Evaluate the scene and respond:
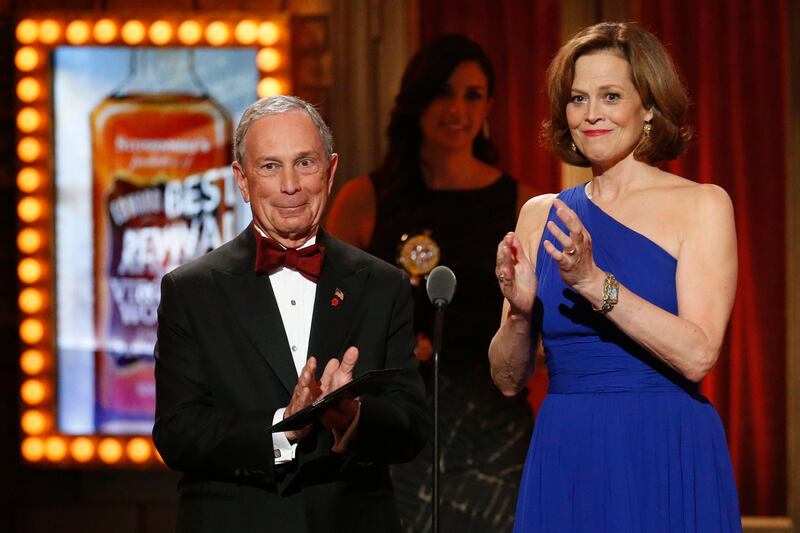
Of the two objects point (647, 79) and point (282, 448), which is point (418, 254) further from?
point (282, 448)

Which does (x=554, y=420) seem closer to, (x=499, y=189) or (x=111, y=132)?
(x=499, y=189)

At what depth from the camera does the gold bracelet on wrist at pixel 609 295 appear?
6.66 ft

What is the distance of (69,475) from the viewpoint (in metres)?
4.75

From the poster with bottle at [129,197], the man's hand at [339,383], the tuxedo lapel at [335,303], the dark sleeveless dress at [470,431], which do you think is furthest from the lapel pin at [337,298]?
the poster with bottle at [129,197]

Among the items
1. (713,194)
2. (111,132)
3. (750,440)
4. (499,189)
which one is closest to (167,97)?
(111,132)

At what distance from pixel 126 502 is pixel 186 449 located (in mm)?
2961

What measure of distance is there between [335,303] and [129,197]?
2.70 metres

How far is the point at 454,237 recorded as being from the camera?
4.02m

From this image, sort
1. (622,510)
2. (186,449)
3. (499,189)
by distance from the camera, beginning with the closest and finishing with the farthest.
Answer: (186,449) < (622,510) < (499,189)

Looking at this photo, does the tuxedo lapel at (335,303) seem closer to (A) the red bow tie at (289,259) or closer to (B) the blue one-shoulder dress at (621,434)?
(A) the red bow tie at (289,259)

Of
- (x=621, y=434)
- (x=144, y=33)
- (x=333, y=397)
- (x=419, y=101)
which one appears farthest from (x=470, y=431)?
(x=333, y=397)

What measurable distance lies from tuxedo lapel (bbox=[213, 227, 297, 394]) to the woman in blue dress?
40 centimetres

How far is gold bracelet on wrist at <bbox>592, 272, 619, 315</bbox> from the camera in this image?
6.66 feet

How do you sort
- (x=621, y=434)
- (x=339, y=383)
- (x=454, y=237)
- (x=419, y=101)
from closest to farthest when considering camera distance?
(x=339, y=383), (x=621, y=434), (x=454, y=237), (x=419, y=101)
